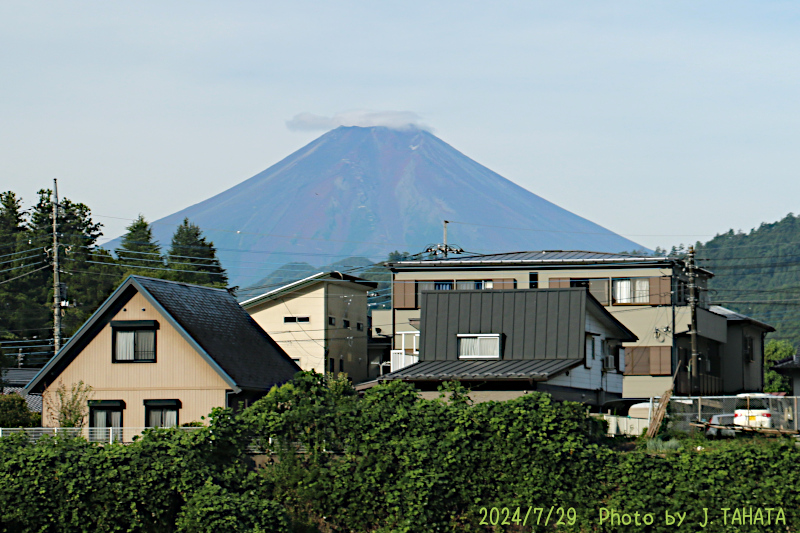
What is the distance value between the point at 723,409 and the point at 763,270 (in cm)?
10497

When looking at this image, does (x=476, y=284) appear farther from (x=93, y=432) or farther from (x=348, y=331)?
(x=93, y=432)

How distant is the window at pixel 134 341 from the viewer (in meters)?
32.3

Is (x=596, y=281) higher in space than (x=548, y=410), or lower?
higher

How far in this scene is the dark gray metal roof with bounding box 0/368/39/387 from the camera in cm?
5697

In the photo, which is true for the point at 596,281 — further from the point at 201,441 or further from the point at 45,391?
the point at 201,441

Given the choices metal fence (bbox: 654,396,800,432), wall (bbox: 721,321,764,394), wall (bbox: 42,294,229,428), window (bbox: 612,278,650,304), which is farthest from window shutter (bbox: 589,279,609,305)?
wall (bbox: 42,294,229,428)

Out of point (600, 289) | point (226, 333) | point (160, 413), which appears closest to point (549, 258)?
point (600, 289)

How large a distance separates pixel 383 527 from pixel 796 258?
12093cm

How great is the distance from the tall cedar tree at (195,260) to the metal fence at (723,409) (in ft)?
188

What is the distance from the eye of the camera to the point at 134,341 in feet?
107

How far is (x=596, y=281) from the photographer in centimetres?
5116

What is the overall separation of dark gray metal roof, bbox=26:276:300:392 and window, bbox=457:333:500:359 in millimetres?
6919

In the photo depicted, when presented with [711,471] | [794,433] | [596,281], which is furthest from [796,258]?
[711,471]

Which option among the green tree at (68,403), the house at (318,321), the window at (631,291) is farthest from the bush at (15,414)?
the window at (631,291)
